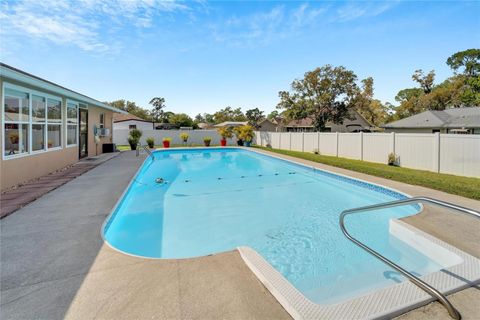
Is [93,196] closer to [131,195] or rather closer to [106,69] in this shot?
[131,195]

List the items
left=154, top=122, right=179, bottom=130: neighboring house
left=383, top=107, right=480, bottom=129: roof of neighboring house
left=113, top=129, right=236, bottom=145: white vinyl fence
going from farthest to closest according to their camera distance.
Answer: left=154, top=122, right=179, bottom=130: neighboring house, left=113, top=129, right=236, bottom=145: white vinyl fence, left=383, top=107, right=480, bottom=129: roof of neighboring house

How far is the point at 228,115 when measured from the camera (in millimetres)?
66188

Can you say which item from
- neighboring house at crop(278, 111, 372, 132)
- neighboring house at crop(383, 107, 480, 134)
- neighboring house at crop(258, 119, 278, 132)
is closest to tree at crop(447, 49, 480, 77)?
neighboring house at crop(278, 111, 372, 132)

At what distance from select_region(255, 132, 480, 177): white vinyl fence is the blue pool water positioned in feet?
12.0

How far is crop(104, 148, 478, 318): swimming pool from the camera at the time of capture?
3.83m

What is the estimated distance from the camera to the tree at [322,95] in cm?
2448

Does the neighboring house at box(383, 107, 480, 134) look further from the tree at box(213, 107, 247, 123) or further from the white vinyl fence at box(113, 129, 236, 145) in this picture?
the tree at box(213, 107, 247, 123)

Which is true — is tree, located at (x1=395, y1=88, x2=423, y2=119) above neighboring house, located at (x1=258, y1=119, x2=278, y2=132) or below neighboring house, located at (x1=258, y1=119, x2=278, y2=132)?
above

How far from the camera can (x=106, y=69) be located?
14.1m

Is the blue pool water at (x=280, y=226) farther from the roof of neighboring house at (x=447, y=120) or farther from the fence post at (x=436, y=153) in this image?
the roof of neighboring house at (x=447, y=120)

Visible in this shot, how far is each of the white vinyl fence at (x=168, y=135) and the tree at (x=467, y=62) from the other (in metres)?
34.3

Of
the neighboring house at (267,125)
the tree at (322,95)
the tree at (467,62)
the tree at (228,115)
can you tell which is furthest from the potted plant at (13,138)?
the tree at (228,115)

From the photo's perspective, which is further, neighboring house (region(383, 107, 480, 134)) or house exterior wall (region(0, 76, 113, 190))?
neighboring house (region(383, 107, 480, 134))

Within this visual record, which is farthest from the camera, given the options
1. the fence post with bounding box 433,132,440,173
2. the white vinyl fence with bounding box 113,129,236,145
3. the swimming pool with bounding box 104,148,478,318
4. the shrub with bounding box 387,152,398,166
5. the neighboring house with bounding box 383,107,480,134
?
the white vinyl fence with bounding box 113,129,236,145
